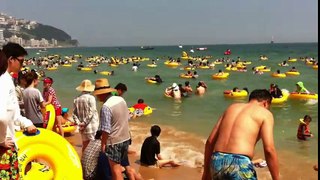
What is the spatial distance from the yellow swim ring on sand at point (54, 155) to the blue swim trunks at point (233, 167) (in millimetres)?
1758

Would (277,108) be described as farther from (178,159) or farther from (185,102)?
(178,159)

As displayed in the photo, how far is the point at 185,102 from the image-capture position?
1585cm

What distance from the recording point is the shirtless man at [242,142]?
299cm

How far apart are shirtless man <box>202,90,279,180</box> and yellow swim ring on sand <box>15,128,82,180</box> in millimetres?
1731

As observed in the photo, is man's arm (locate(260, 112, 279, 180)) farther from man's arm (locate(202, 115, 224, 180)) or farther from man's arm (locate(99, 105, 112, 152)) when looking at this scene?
man's arm (locate(99, 105, 112, 152))

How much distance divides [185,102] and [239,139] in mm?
12856

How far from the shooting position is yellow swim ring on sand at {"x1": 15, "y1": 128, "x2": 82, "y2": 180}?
13.2 ft

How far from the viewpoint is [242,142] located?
3.00m

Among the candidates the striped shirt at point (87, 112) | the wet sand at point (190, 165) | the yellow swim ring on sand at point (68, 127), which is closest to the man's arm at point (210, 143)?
the striped shirt at point (87, 112)

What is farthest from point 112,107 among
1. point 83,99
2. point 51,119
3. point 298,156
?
point 298,156

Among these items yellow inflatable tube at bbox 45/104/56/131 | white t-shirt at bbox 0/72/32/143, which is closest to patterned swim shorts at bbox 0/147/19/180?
white t-shirt at bbox 0/72/32/143

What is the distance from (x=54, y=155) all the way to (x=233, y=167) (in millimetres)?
2012

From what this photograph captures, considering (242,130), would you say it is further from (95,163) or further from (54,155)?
(54,155)

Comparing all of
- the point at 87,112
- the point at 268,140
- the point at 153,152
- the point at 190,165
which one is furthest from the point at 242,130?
the point at 190,165
